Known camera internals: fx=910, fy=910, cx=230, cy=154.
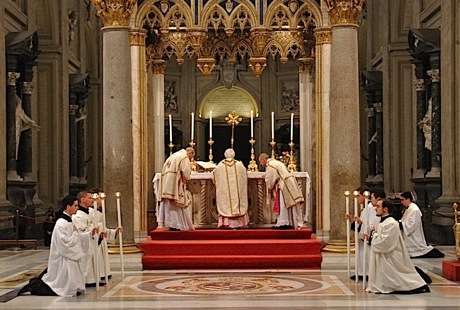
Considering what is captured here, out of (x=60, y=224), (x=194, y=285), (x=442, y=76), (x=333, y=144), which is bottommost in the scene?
(x=194, y=285)

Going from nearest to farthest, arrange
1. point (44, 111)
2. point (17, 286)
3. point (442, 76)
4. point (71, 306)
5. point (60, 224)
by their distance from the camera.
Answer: point (71, 306)
point (60, 224)
point (17, 286)
point (442, 76)
point (44, 111)

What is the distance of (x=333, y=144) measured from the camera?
15.6 meters

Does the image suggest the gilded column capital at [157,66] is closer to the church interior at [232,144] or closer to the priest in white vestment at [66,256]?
the church interior at [232,144]

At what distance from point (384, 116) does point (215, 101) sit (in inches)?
361

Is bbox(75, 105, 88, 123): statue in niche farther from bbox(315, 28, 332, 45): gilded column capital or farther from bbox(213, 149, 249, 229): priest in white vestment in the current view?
bbox(213, 149, 249, 229): priest in white vestment

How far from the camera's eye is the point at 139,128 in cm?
1866

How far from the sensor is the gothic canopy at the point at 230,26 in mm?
18281

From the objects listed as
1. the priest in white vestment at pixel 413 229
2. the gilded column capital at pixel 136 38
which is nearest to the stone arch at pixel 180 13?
the gilded column capital at pixel 136 38

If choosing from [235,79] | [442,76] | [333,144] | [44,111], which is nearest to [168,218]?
[333,144]

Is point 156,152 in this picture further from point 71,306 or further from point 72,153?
point 71,306

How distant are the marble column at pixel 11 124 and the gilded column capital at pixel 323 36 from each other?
6848mm

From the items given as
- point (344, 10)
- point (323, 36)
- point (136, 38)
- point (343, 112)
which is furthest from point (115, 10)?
point (323, 36)

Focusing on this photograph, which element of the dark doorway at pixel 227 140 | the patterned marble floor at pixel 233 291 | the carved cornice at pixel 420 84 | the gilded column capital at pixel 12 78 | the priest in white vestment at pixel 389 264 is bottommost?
the patterned marble floor at pixel 233 291

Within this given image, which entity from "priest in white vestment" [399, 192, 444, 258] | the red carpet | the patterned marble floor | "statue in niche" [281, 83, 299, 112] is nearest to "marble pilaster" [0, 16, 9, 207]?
the patterned marble floor
